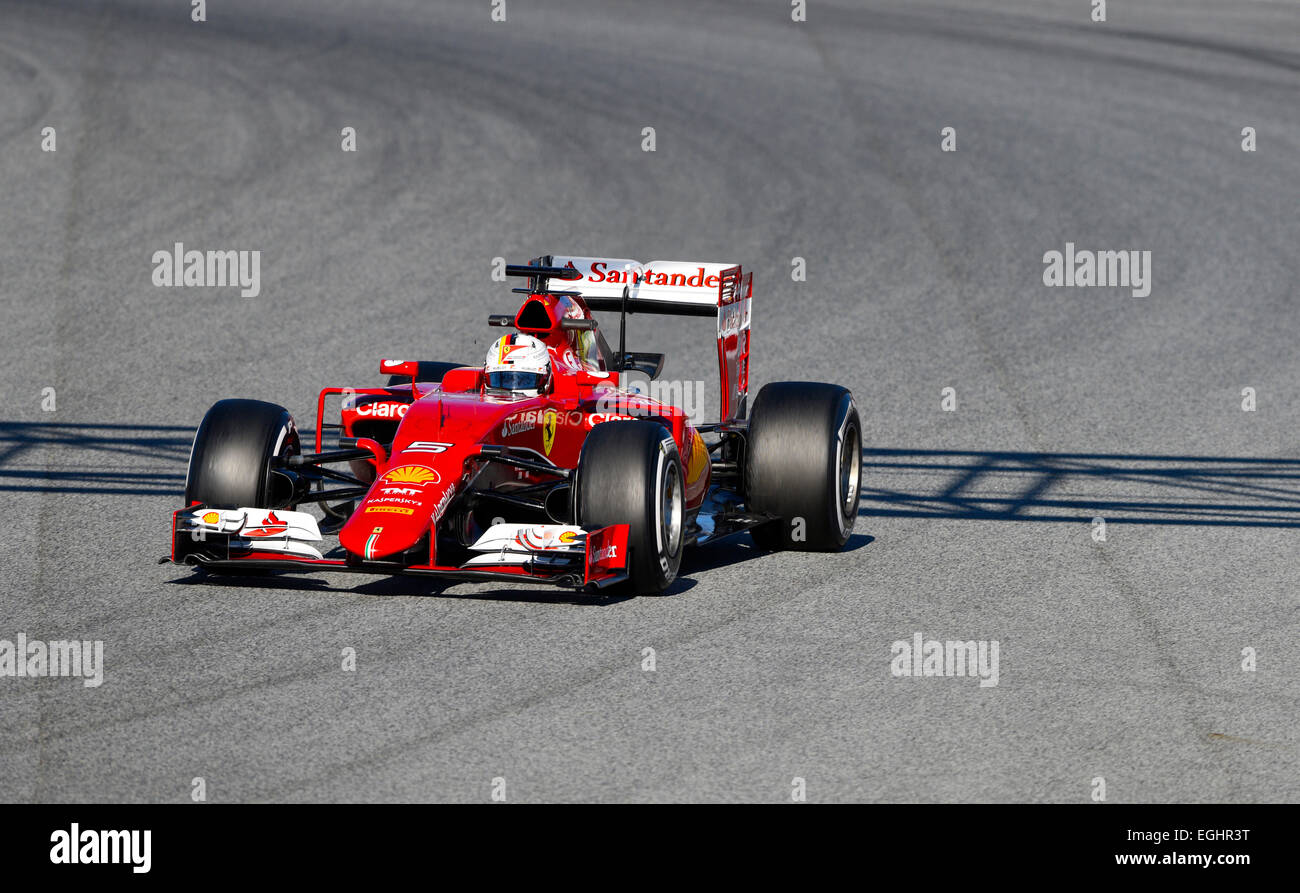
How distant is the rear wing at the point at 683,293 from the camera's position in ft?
36.9

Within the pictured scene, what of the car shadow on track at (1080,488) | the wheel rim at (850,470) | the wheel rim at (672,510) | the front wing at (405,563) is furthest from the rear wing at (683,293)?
the front wing at (405,563)

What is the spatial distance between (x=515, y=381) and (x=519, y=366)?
10 cm

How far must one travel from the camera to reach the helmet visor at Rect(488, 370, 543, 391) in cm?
1020

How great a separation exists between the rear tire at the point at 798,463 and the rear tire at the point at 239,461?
263 cm

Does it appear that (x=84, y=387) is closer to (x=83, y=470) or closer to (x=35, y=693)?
(x=83, y=470)

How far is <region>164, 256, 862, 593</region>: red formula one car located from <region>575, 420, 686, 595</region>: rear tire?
10 millimetres

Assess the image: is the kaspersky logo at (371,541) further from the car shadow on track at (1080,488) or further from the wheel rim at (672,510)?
the car shadow on track at (1080,488)

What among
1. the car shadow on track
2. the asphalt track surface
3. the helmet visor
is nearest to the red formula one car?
the helmet visor

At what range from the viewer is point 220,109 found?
76.8 ft

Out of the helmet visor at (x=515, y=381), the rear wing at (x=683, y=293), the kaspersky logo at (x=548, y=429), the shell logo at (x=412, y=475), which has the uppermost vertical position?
the rear wing at (x=683, y=293)

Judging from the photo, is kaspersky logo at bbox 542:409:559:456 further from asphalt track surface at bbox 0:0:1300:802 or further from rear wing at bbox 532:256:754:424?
rear wing at bbox 532:256:754:424

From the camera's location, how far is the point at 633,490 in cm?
901

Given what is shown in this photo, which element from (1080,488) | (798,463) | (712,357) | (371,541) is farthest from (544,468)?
(712,357)
